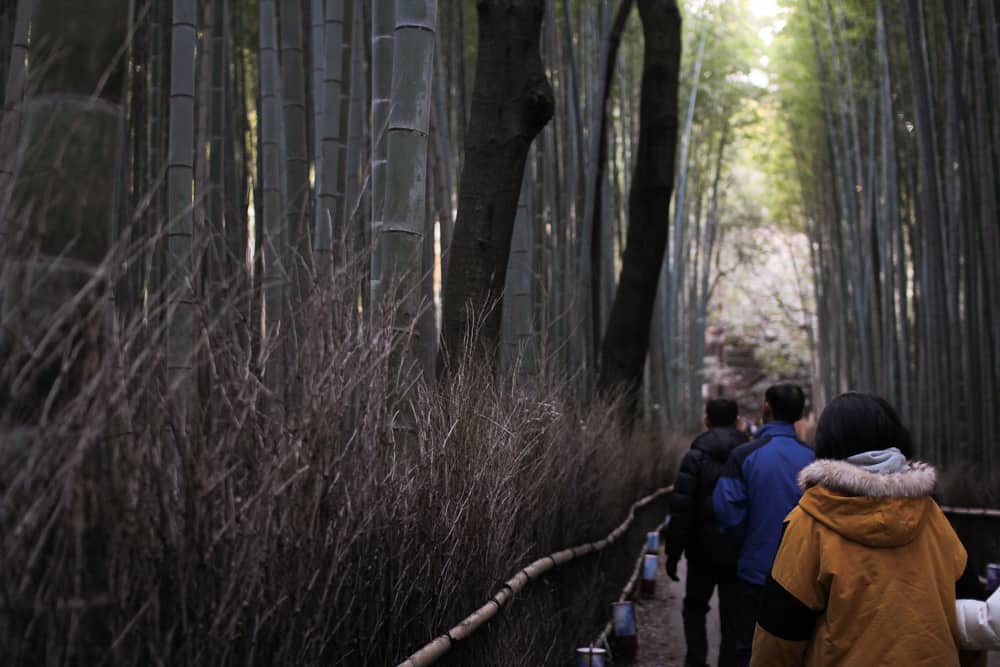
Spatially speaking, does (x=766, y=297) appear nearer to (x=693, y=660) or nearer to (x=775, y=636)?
(x=693, y=660)

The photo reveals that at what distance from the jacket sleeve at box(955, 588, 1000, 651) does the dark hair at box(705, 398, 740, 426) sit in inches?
89.7

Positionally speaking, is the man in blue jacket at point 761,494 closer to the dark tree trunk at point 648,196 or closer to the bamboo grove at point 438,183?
the bamboo grove at point 438,183

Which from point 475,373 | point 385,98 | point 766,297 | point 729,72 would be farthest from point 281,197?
point 766,297

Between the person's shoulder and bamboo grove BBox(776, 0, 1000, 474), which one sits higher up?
bamboo grove BBox(776, 0, 1000, 474)

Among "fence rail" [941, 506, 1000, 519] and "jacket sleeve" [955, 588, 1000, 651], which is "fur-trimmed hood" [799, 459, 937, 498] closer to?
"jacket sleeve" [955, 588, 1000, 651]

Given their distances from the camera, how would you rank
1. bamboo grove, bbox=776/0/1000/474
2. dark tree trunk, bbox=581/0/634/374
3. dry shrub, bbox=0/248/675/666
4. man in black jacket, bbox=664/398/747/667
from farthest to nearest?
dark tree trunk, bbox=581/0/634/374 < bamboo grove, bbox=776/0/1000/474 < man in black jacket, bbox=664/398/747/667 < dry shrub, bbox=0/248/675/666

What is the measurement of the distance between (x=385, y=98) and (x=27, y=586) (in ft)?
8.14

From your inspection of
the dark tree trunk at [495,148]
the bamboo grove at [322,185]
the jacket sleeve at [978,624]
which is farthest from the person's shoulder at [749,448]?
the jacket sleeve at [978,624]

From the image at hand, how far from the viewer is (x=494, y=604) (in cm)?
265

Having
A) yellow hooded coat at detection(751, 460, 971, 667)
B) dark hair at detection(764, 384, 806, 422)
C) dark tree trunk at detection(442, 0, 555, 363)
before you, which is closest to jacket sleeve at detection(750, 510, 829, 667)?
yellow hooded coat at detection(751, 460, 971, 667)

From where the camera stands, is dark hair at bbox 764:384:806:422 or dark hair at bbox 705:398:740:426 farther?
dark hair at bbox 705:398:740:426

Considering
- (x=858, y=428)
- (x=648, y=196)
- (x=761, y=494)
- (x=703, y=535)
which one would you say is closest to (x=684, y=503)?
(x=703, y=535)

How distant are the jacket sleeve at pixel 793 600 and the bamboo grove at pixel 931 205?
5326mm

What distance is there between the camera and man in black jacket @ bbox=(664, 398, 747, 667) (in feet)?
12.7
